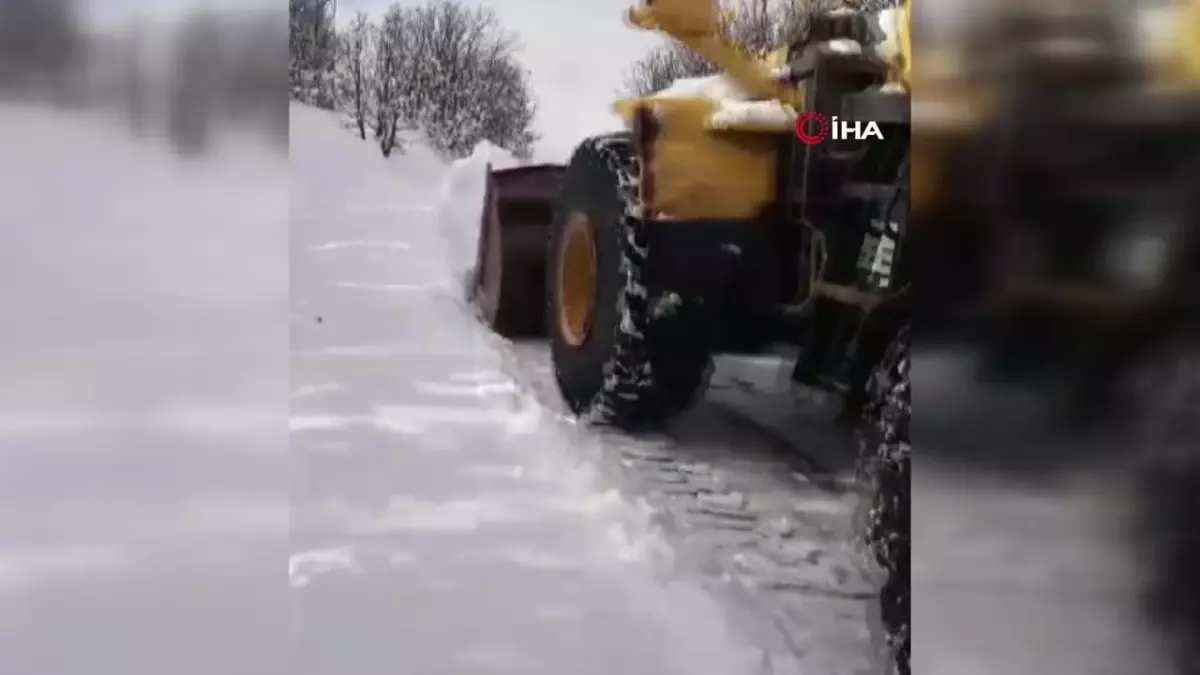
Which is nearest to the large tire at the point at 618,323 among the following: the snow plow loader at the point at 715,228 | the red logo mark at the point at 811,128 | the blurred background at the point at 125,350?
the snow plow loader at the point at 715,228

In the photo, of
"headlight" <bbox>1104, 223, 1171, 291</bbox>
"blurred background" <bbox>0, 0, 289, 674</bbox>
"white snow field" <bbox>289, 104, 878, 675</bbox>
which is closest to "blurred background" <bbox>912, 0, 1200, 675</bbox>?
"headlight" <bbox>1104, 223, 1171, 291</bbox>

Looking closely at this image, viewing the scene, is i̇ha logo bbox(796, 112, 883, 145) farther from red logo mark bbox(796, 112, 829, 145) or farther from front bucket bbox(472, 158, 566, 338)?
front bucket bbox(472, 158, 566, 338)

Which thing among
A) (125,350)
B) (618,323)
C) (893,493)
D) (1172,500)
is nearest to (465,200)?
(618,323)

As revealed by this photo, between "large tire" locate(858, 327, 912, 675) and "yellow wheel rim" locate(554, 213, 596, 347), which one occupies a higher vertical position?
"yellow wheel rim" locate(554, 213, 596, 347)

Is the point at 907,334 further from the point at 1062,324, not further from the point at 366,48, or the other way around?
the point at 366,48

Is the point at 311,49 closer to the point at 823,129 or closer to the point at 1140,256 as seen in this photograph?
the point at 823,129

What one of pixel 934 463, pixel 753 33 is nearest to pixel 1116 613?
pixel 934 463
